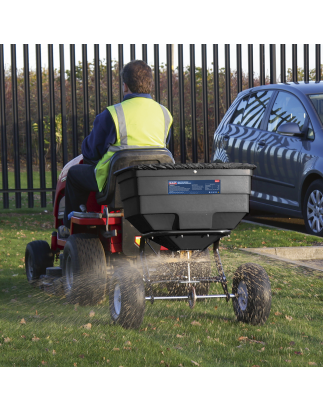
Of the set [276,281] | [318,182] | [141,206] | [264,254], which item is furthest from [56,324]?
[318,182]

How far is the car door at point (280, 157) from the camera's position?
778cm

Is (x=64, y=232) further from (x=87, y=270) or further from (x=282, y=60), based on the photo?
(x=282, y=60)

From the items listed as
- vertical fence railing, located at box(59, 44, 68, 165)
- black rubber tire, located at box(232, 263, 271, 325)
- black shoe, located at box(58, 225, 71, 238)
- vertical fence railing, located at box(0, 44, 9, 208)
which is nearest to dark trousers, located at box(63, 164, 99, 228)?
black shoe, located at box(58, 225, 71, 238)

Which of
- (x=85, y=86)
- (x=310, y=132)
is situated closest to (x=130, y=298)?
(x=310, y=132)

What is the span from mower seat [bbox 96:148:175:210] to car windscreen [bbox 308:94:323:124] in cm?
358

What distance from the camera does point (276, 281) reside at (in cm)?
612

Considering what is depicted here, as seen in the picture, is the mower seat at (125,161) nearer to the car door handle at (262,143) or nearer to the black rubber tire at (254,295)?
the black rubber tire at (254,295)

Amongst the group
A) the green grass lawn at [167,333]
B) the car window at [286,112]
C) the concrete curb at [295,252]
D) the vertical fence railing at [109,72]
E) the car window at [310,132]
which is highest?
the vertical fence railing at [109,72]

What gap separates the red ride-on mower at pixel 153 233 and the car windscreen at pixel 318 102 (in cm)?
331

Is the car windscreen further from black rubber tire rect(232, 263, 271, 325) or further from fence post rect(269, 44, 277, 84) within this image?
fence post rect(269, 44, 277, 84)

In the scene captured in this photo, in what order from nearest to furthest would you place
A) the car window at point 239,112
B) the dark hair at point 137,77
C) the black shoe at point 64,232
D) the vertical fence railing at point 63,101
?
the dark hair at point 137,77 < the black shoe at point 64,232 < the car window at point 239,112 < the vertical fence railing at point 63,101

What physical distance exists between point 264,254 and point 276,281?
3.55 feet

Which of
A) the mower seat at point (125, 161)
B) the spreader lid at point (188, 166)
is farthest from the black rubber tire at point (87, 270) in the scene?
the spreader lid at point (188, 166)

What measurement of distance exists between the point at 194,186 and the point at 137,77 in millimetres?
1231
